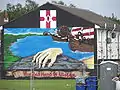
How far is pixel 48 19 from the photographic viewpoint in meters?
40.0

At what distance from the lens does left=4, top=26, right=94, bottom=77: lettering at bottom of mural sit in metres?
39.9

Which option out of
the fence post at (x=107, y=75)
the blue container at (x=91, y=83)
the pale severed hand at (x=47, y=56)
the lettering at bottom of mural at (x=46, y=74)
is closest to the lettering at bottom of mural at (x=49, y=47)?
the pale severed hand at (x=47, y=56)

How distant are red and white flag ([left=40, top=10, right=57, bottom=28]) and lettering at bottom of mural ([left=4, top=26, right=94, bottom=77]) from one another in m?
0.48

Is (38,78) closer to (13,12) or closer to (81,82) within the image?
(81,82)

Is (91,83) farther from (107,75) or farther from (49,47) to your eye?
(49,47)

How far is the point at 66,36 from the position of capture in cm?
3994

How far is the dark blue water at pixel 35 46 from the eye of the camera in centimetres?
4009

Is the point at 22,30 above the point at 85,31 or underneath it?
above

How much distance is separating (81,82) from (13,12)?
229 ft

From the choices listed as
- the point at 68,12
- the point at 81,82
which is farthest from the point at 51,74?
the point at 81,82

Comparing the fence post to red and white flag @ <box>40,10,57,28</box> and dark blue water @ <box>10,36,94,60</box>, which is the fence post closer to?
dark blue water @ <box>10,36,94,60</box>

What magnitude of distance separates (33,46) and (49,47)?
146cm

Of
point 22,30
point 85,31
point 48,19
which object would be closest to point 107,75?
point 85,31

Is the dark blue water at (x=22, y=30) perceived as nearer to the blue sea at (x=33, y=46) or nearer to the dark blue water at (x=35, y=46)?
the blue sea at (x=33, y=46)
